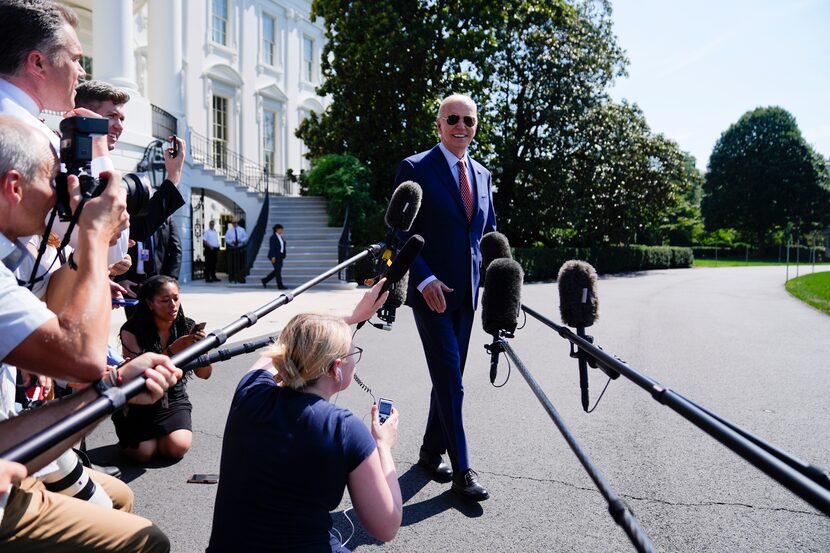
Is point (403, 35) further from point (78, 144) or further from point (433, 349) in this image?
point (78, 144)

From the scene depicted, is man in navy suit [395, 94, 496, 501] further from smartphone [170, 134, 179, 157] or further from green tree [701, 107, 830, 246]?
green tree [701, 107, 830, 246]

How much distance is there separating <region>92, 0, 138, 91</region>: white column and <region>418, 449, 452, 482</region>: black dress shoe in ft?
49.1

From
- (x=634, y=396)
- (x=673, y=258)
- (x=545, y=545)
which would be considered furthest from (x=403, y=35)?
(x=673, y=258)

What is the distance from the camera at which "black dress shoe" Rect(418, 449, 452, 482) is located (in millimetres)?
4004

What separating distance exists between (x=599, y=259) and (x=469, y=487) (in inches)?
A: 1165

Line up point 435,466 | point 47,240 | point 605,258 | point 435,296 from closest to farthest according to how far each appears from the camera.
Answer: point 47,240 < point 435,296 < point 435,466 < point 605,258

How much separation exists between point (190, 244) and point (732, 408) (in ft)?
61.8

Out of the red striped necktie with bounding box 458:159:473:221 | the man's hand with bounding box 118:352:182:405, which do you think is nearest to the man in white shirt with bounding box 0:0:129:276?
the man's hand with bounding box 118:352:182:405

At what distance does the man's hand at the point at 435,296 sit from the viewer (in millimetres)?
3652

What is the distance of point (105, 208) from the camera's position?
174 centimetres

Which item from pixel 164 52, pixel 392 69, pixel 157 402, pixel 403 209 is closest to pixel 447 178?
pixel 403 209

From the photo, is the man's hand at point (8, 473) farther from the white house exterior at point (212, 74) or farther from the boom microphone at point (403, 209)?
the white house exterior at point (212, 74)

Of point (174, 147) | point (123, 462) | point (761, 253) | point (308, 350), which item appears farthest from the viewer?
point (761, 253)

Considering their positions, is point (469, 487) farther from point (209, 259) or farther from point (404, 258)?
point (209, 259)
